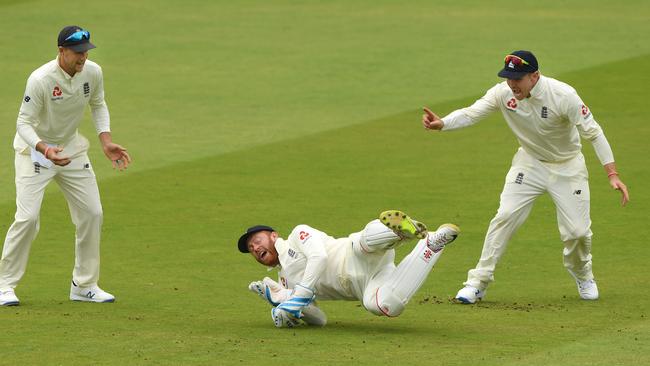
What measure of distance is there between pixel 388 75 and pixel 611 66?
4.27 m

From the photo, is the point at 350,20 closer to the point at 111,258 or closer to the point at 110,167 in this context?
the point at 110,167

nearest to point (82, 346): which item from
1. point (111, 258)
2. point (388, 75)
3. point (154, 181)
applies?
point (111, 258)

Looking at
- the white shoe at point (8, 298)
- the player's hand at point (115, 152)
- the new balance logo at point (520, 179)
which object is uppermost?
the player's hand at point (115, 152)

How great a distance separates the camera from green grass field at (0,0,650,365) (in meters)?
10.6

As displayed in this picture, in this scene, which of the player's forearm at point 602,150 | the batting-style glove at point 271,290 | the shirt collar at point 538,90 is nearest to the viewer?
the batting-style glove at point 271,290

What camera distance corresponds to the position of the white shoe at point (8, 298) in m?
→ 12.0

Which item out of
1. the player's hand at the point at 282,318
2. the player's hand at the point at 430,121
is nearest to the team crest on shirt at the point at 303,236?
the player's hand at the point at 282,318

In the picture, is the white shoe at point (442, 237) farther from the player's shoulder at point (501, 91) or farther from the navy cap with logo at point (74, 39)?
the navy cap with logo at point (74, 39)

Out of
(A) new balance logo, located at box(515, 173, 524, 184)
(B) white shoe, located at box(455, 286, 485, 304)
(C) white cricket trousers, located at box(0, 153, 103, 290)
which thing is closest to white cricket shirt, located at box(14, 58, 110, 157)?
(C) white cricket trousers, located at box(0, 153, 103, 290)

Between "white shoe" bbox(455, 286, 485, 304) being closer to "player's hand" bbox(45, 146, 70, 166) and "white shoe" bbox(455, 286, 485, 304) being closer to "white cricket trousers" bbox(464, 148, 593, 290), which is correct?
"white cricket trousers" bbox(464, 148, 593, 290)

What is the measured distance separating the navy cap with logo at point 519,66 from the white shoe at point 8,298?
15.5 ft

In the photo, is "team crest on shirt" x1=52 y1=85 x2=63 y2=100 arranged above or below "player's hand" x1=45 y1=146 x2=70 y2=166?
above

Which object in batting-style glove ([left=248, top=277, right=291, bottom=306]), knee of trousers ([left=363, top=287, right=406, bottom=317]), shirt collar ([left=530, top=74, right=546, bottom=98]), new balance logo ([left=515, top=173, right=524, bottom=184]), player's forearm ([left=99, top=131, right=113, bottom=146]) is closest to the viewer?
knee of trousers ([left=363, top=287, right=406, bottom=317])

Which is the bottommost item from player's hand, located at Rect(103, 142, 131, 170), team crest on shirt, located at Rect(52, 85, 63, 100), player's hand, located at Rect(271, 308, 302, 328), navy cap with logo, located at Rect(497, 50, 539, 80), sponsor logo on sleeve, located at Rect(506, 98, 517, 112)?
player's hand, located at Rect(271, 308, 302, 328)
